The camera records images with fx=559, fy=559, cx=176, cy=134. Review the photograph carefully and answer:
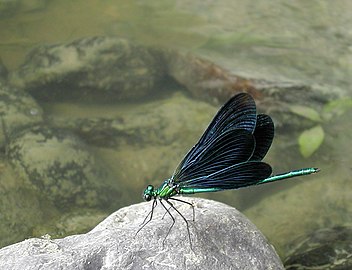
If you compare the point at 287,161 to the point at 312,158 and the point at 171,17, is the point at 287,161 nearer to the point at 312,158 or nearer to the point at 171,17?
the point at 312,158

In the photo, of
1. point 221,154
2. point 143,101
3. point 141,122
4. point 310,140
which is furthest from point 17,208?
point 310,140

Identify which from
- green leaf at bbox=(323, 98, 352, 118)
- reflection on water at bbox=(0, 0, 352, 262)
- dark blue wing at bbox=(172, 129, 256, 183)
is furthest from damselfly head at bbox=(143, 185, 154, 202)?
green leaf at bbox=(323, 98, 352, 118)

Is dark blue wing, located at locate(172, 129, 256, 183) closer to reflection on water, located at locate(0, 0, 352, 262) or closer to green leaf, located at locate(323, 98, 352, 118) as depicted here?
reflection on water, located at locate(0, 0, 352, 262)

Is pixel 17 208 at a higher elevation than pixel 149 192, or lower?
lower

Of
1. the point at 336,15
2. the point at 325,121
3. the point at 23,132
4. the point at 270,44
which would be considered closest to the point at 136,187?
the point at 23,132

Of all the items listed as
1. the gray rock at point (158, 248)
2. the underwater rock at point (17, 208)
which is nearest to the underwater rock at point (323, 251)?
the gray rock at point (158, 248)

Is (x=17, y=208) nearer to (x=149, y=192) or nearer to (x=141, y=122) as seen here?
(x=141, y=122)

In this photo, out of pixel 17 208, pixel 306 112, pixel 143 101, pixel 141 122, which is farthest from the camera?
pixel 143 101

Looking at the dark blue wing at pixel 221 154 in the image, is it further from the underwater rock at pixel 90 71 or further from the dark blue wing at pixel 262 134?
the underwater rock at pixel 90 71
